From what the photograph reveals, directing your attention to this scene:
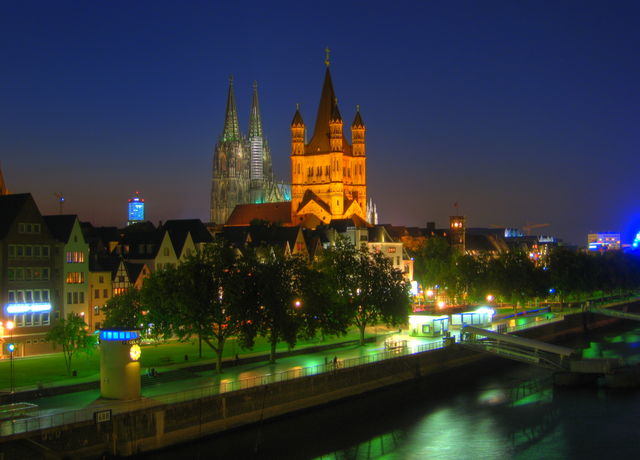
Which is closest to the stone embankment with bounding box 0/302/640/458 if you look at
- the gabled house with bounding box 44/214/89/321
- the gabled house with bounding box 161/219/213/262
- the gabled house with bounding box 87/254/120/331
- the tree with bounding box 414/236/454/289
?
the gabled house with bounding box 44/214/89/321

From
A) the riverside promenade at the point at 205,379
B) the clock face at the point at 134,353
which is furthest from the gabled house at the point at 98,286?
the clock face at the point at 134,353

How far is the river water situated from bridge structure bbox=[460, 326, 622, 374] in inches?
78.7

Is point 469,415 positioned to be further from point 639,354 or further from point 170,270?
point 639,354

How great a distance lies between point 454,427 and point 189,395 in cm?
1644

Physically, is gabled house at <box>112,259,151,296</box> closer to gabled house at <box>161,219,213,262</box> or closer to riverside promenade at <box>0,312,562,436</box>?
gabled house at <box>161,219,213,262</box>

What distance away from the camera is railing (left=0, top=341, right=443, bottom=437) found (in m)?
39.3

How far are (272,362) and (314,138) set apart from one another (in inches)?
5386

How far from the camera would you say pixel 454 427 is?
2120 inches

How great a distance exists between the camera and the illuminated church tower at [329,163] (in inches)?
7377

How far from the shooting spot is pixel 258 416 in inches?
1997

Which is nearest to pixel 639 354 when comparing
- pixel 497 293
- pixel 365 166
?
pixel 497 293

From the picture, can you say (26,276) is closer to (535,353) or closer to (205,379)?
(205,379)

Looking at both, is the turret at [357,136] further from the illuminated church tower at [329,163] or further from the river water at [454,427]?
the river water at [454,427]

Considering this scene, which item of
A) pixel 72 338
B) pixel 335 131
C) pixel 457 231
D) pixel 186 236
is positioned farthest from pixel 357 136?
pixel 72 338
